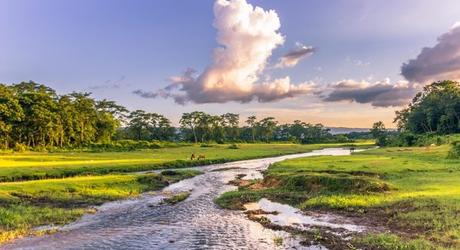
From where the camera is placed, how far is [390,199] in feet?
91.3

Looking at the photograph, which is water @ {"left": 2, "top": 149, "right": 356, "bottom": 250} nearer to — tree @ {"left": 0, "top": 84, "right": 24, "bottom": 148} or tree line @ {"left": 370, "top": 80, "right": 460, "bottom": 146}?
tree @ {"left": 0, "top": 84, "right": 24, "bottom": 148}

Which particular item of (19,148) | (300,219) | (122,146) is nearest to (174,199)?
(300,219)

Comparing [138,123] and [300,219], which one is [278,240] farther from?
[138,123]

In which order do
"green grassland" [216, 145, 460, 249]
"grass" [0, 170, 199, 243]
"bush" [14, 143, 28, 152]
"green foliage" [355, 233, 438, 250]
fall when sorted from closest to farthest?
"green foliage" [355, 233, 438, 250]
"green grassland" [216, 145, 460, 249]
"grass" [0, 170, 199, 243]
"bush" [14, 143, 28, 152]

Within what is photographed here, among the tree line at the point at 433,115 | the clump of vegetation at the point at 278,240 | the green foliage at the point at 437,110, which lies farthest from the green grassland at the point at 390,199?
the green foliage at the point at 437,110

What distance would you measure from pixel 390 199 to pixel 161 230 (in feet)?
54.6

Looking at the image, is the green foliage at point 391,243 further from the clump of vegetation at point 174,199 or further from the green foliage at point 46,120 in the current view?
the green foliage at point 46,120

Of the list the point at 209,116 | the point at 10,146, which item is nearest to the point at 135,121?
the point at 209,116

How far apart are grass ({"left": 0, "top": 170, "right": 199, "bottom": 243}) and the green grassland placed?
11.3 metres

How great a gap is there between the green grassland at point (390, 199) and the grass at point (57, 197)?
37.2 ft

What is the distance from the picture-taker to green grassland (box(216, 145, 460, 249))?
18902mm

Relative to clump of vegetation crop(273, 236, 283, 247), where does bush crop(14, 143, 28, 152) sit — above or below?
above

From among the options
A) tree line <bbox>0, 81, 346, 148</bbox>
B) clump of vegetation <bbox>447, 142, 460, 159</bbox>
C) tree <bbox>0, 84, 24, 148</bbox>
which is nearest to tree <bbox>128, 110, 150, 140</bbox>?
tree line <bbox>0, 81, 346, 148</bbox>

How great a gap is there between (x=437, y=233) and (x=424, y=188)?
14.2 meters
